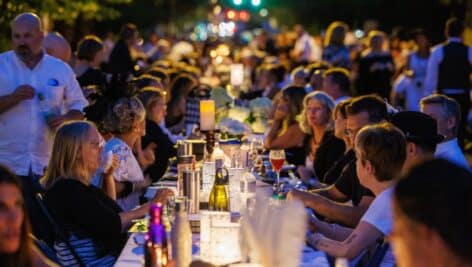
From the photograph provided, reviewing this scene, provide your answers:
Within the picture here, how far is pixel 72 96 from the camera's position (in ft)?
23.3

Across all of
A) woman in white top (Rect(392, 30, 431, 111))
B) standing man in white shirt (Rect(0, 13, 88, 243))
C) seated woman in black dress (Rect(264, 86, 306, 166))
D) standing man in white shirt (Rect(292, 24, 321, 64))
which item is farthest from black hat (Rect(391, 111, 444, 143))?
standing man in white shirt (Rect(292, 24, 321, 64))

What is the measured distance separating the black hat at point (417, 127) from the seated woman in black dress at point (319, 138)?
2.10 metres

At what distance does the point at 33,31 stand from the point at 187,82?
146 inches

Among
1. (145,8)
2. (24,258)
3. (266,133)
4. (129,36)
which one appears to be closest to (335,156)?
(266,133)

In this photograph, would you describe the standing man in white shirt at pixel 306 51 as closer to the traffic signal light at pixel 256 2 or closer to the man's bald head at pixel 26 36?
the traffic signal light at pixel 256 2

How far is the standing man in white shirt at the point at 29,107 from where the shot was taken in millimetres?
6805

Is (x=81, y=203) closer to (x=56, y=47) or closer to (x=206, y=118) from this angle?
(x=206, y=118)

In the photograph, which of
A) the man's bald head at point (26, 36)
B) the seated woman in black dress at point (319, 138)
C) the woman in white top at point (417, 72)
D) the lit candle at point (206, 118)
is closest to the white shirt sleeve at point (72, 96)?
the man's bald head at point (26, 36)

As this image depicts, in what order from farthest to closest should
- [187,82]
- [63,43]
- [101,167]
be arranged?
[187,82] < [63,43] < [101,167]

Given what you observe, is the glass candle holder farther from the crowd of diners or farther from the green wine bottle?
the green wine bottle

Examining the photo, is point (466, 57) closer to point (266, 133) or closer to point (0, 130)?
point (266, 133)

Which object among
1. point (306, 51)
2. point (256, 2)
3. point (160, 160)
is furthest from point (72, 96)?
point (306, 51)

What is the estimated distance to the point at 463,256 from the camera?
93.0 inches

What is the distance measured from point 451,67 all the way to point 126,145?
7385 millimetres
